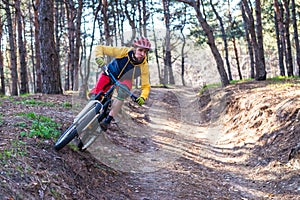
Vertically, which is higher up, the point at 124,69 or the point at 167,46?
the point at 167,46

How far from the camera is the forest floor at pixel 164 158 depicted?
481cm

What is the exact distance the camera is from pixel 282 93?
35.0 ft

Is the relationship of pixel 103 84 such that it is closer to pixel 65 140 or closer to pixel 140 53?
pixel 140 53

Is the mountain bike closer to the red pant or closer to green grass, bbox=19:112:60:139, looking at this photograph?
the red pant

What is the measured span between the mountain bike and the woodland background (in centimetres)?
641

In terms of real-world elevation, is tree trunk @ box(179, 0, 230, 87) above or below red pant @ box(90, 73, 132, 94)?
above

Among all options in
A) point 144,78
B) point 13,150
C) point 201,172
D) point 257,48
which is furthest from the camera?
point 257,48

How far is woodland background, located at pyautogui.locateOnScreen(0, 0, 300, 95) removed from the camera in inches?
578

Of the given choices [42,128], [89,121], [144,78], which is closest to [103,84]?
[144,78]

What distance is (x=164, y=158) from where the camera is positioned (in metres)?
8.64

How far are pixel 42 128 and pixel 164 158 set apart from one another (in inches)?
140

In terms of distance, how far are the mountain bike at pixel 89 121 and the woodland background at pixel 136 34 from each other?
6.41m

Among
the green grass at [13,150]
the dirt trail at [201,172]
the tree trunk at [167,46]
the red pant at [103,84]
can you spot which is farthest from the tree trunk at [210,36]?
the tree trunk at [167,46]

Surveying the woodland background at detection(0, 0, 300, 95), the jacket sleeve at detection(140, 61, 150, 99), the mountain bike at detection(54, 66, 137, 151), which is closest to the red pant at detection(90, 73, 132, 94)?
the mountain bike at detection(54, 66, 137, 151)
